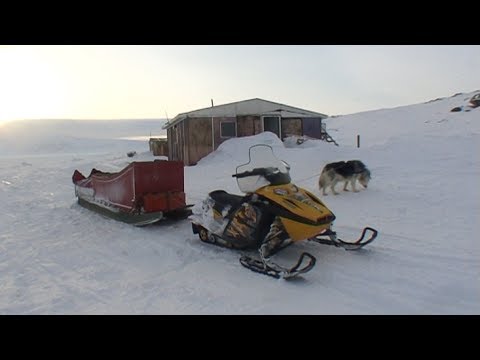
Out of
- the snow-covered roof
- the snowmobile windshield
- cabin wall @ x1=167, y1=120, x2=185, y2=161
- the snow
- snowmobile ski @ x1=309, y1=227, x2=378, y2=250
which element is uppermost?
the snow-covered roof

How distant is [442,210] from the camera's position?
21.2 feet

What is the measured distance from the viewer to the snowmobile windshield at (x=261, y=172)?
14.6 ft

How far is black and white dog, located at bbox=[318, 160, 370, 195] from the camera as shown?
8297 mm

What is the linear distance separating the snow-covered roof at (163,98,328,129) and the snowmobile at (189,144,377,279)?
1272 cm

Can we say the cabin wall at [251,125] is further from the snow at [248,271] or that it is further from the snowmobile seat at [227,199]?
the snowmobile seat at [227,199]

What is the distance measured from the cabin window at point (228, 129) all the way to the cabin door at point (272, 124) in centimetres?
147

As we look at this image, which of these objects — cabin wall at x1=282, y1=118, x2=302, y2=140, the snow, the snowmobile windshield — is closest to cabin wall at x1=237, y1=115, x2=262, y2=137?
cabin wall at x1=282, y1=118, x2=302, y2=140

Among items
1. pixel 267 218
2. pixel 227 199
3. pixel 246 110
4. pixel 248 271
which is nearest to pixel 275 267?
pixel 248 271

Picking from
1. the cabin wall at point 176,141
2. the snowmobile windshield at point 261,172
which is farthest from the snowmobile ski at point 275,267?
the cabin wall at point 176,141

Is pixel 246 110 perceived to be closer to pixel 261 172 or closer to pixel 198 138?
pixel 198 138

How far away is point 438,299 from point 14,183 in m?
13.6

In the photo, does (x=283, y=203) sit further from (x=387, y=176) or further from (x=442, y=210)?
(x=387, y=176)

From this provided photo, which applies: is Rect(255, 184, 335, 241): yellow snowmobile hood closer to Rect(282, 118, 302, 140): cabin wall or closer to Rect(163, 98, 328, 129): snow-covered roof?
Rect(163, 98, 328, 129): snow-covered roof
